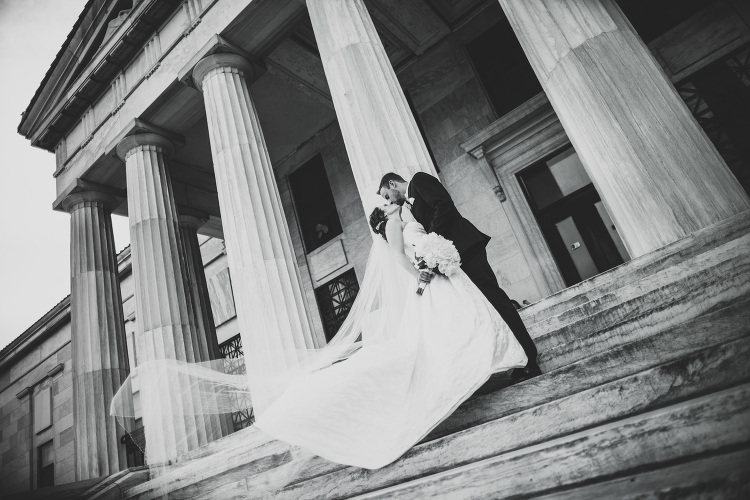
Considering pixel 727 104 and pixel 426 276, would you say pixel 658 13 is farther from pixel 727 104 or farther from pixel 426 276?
pixel 426 276

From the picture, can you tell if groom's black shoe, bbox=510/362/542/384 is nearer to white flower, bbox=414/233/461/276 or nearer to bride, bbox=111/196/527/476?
bride, bbox=111/196/527/476

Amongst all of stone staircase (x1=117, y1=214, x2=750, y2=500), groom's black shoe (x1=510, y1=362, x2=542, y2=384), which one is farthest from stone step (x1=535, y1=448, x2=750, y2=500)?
groom's black shoe (x1=510, y1=362, x2=542, y2=384)

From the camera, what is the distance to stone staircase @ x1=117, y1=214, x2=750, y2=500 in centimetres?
161

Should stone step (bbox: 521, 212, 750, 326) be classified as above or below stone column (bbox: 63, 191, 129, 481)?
below

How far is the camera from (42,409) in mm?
20203

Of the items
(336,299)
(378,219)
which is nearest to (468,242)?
(378,219)

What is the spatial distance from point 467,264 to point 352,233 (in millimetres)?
9894

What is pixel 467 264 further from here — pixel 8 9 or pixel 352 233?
pixel 8 9

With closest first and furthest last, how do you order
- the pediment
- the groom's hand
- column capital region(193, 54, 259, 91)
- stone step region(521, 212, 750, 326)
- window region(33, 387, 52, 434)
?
1. the groom's hand
2. stone step region(521, 212, 750, 326)
3. column capital region(193, 54, 259, 91)
4. the pediment
5. window region(33, 387, 52, 434)

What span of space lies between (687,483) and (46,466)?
2608 centimetres

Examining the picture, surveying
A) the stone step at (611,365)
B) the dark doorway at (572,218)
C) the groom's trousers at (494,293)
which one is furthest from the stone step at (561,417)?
the dark doorway at (572,218)

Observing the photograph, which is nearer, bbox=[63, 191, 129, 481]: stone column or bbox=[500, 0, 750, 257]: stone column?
bbox=[500, 0, 750, 257]: stone column

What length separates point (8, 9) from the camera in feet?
39.2

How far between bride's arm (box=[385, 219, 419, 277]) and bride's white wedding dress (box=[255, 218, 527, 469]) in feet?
1.44
